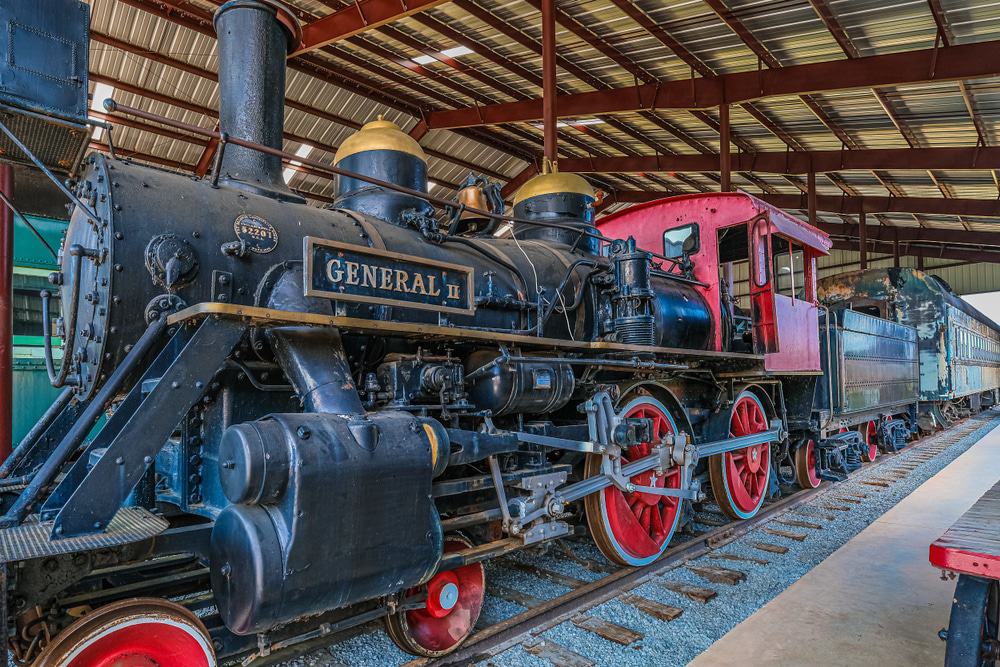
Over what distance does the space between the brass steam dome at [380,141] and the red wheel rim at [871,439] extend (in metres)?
8.14

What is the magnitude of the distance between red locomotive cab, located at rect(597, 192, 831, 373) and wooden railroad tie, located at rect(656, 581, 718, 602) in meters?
2.28

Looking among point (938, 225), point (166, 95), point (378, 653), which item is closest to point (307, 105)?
point (166, 95)

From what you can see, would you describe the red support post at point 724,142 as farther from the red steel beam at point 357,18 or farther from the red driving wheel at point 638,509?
the red driving wheel at point 638,509

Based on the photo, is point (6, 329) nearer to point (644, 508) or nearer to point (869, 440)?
point (644, 508)

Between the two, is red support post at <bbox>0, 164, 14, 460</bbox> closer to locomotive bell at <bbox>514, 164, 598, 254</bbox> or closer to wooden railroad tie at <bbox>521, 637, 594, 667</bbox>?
locomotive bell at <bbox>514, 164, 598, 254</bbox>

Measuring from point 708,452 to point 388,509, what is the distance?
3390 millimetres

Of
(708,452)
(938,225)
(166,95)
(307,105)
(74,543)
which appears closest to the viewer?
(74,543)

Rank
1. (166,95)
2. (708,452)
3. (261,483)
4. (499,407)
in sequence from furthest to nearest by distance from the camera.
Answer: (166,95) < (708,452) < (499,407) < (261,483)

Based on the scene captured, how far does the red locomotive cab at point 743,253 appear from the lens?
18.0ft

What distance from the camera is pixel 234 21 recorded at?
3.19 metres

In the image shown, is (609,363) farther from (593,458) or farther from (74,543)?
(74,543)

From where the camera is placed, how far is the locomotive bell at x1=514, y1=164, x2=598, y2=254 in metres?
4.98

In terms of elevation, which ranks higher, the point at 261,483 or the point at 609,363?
the point at 609,363

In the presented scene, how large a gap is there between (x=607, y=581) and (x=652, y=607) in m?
0.42
